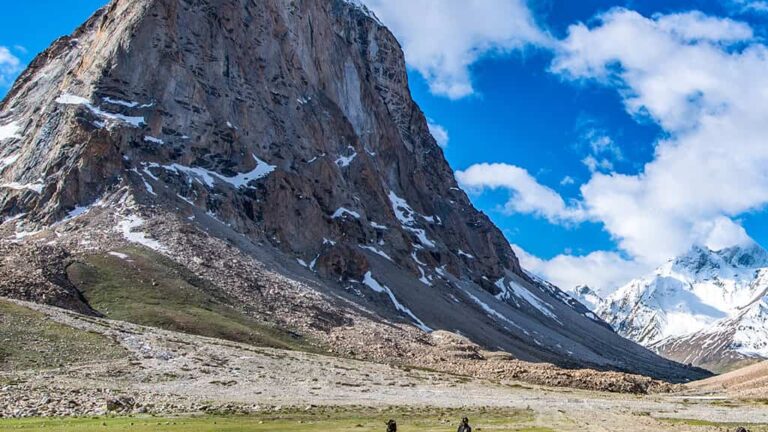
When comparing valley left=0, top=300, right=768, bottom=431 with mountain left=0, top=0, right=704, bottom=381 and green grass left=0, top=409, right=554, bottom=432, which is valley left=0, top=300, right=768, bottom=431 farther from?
mountain left=0, top=0, right=704, bottom=381

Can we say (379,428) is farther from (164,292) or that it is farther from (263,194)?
(263,194)

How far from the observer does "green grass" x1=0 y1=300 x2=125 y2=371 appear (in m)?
74.4

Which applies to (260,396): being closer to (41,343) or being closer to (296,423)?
(296,423)

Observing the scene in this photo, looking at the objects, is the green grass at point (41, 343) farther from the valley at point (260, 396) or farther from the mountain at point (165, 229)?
the mountain at point (165, 229)

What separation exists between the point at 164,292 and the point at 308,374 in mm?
46568

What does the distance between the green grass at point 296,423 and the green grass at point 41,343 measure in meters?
29.7

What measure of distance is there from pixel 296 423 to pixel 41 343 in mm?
43371

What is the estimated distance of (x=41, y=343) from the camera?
265 ft

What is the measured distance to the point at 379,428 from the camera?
46.6m

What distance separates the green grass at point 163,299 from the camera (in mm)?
114000

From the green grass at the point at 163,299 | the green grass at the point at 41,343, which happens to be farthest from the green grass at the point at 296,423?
the green grass at the point at 163,299

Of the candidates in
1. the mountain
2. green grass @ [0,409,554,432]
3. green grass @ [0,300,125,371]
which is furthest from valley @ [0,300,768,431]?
the mountain

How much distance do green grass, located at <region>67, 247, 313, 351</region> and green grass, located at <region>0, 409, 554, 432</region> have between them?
57.7 meters

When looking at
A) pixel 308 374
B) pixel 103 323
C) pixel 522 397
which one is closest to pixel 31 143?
pixel 103 323
